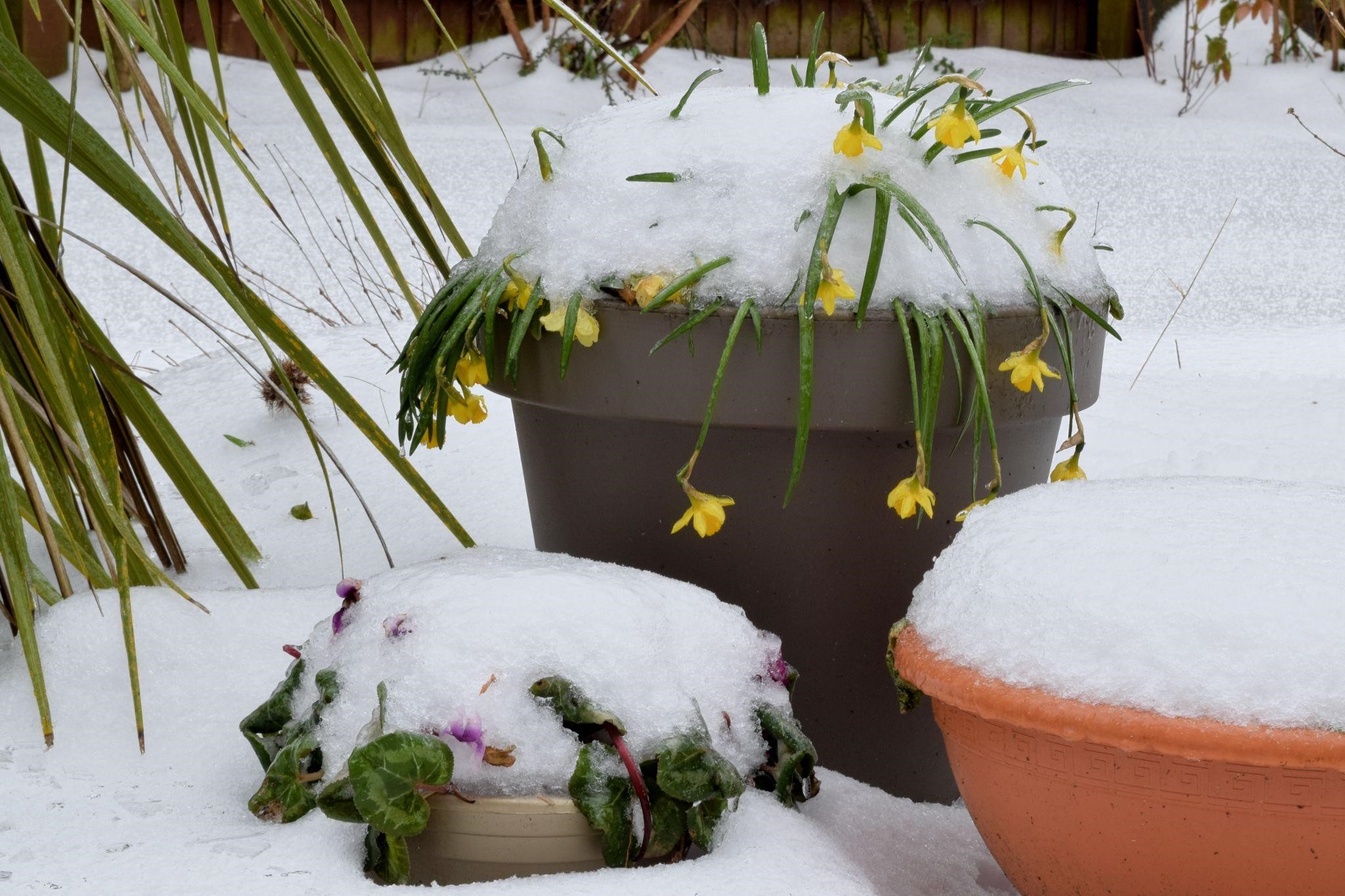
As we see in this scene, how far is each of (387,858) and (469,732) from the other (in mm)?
95

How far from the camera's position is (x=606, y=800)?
777mm

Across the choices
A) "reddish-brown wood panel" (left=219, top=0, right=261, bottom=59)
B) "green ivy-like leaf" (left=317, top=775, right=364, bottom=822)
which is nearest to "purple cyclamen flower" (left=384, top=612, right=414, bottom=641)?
"green ivy-like leaf" (left=317, top=775, right=364, bottom=822)

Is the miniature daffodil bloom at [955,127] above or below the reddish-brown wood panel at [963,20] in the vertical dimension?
above

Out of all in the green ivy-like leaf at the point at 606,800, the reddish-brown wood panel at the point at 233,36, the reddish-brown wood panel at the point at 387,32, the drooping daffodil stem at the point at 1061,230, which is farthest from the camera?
the reddish-brown wood panel at the point at 387,32

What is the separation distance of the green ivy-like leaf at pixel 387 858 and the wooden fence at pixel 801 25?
4.57 meters

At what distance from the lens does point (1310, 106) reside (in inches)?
194

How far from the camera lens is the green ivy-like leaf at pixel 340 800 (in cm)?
76

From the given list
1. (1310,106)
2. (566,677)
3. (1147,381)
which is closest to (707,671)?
(566,677)

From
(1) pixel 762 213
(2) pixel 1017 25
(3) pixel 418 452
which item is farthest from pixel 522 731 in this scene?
(2) pixel 1017 25

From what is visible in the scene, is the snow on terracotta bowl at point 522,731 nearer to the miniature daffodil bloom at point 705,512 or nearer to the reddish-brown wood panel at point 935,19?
the miniature daffodil bloom at point 705,512

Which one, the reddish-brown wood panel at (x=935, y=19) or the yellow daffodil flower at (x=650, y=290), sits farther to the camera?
the reddish-brown wood panel at (x=935, y=19)

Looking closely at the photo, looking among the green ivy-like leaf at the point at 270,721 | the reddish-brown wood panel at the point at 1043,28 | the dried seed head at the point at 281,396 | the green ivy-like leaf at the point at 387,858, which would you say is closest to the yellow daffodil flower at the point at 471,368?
the green ivy-like leaf at the point at 270,721

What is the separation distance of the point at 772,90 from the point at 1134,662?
0.62 metres

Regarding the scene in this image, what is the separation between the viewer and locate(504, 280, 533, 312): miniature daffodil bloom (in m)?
0.98
